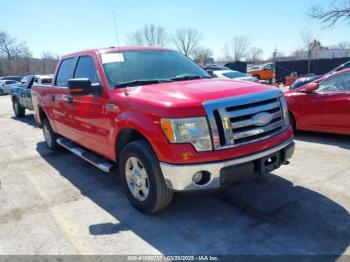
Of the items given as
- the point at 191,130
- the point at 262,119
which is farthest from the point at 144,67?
the point at 262,119

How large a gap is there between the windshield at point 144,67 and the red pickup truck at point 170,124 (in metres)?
0.01

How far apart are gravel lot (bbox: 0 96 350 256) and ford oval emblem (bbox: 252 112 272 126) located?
0.98m

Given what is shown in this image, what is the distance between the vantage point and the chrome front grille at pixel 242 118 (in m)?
3.19

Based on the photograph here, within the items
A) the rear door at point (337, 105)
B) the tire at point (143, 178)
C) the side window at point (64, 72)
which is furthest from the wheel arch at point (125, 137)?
the rear door at point (337, 105)

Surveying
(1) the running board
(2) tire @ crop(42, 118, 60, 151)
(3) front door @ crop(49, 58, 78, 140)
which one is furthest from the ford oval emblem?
(2) tire @ crop(42, 118, 60, 151)

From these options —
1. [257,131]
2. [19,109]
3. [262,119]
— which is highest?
[262,119]

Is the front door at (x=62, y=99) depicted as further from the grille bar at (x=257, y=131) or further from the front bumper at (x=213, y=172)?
the grille bar at (x=257, y=131)

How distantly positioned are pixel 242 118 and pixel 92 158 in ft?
8.09

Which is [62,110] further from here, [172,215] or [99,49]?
[172,215]

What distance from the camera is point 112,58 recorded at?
449 cm

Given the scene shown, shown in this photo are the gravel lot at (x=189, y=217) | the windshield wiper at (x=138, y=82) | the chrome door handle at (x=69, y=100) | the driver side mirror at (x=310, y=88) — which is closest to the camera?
the gravel lot at (x=189, y=217)

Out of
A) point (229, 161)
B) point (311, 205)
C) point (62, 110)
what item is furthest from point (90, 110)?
point (311, 205)

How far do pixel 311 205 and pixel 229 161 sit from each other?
129cm

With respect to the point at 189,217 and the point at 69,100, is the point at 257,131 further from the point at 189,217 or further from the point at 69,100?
the point at 69,100
